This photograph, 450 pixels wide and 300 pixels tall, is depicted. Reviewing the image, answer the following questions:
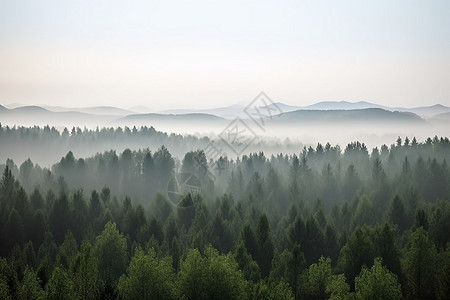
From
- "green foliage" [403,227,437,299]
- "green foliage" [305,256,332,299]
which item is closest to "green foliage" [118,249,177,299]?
"green foliage" [305,256,332,299]

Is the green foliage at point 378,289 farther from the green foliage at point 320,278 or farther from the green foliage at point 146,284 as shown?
the green foliage at point 146,284

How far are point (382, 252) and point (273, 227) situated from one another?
33763mm

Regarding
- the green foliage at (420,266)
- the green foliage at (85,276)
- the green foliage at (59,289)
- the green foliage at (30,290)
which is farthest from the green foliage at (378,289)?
the green foliage at (30,290)

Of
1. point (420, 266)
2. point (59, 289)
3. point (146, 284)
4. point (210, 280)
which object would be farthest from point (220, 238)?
point (59, 289)

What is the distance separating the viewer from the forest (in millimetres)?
42875

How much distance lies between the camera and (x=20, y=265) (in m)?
54.9

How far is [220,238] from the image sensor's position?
237 ft

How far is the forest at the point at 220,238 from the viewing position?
42875 mm

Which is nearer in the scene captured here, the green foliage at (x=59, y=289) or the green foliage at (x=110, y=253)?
the green foliage at (x=59, y=289)

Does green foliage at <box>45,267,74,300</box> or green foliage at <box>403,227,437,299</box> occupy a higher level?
green foliage at <box>45,267,74,300</box>

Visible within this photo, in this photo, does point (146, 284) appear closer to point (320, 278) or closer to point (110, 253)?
point (110, 253)

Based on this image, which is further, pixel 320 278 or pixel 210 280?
pixel 320 278

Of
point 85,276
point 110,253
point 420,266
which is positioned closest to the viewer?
point 85,276

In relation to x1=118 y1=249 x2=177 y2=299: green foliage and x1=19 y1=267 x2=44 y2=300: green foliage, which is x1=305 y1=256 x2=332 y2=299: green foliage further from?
x1=19 y1=267 x2=44 y2=300: green foliage
